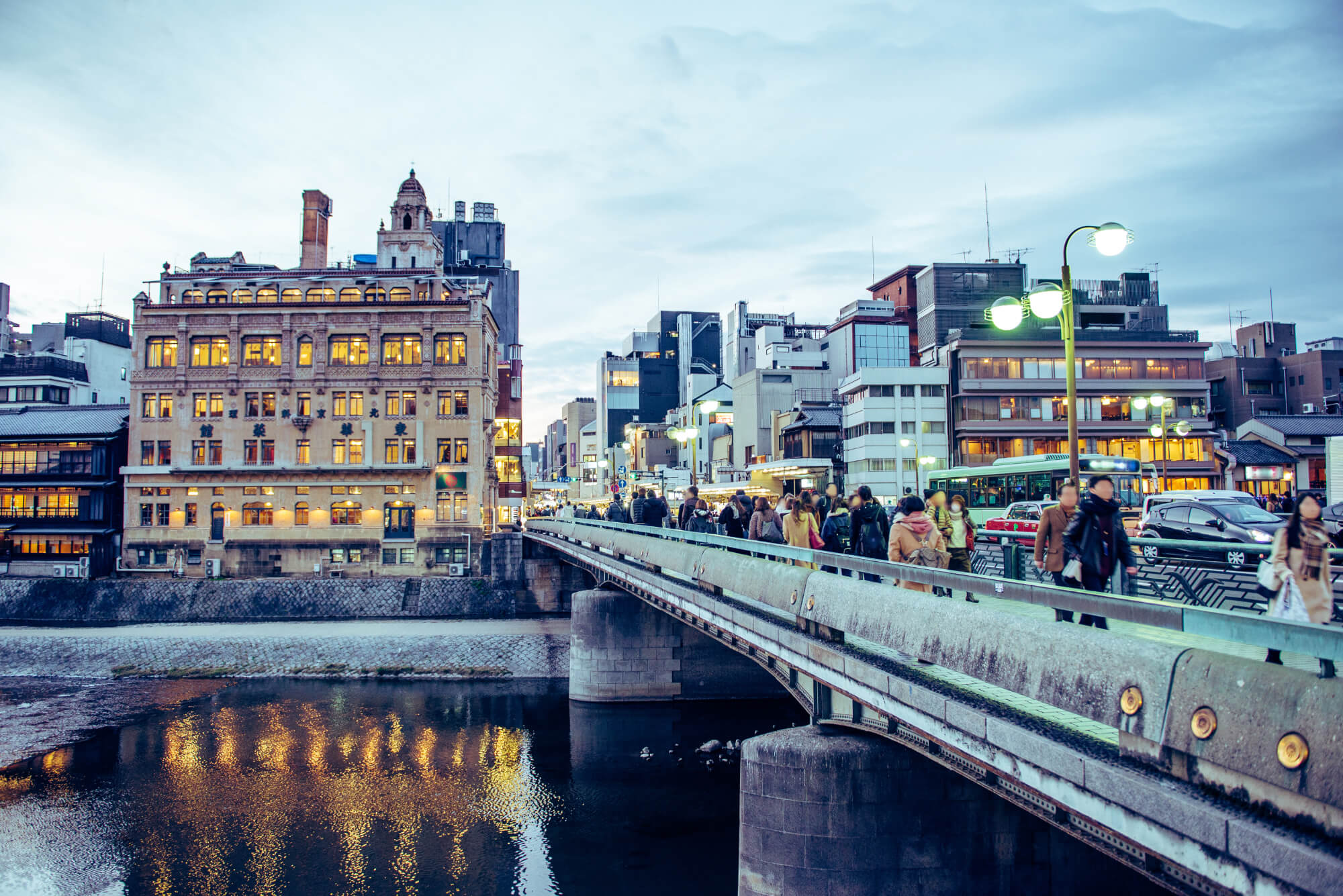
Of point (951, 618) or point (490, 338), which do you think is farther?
point (490, 338)

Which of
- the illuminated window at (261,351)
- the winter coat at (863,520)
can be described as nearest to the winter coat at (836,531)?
the winter coat at (863,520)

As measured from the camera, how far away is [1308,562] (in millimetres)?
6590

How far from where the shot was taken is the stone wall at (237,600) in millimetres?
47656

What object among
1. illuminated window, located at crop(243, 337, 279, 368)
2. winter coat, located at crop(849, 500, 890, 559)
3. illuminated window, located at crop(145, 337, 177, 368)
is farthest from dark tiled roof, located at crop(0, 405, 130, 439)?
winter coat, located at crop(849, 500, 890, 559)

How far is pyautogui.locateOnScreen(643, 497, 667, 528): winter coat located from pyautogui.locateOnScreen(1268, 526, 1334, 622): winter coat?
18584 millimetres

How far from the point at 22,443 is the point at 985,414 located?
7168 centimetres

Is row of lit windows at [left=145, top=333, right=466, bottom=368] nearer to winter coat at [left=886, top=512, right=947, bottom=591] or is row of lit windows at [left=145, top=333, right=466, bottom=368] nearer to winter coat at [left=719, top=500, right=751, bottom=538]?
winter coat at [left=719, top=500, right=751, bottom=538]

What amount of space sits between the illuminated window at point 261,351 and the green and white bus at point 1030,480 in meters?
47.1

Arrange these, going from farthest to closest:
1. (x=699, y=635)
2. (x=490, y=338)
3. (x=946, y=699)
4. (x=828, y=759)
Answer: (x=490, y=338) < (x=699, y=635) < (x=828, y=759) < (x=946, y=699)

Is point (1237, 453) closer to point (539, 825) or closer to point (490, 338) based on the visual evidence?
point (490, 338)

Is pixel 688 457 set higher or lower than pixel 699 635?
higher

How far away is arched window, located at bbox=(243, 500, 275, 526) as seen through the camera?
178 feet

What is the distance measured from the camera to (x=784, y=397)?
8412 cm

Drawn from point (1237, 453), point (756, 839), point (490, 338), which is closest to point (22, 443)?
point (490, 338)
